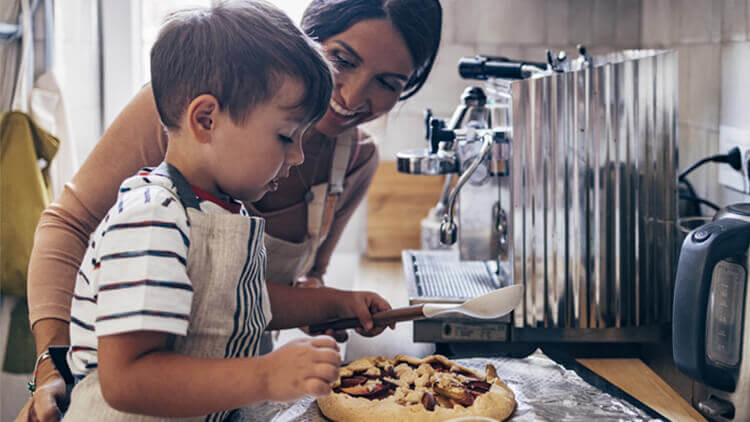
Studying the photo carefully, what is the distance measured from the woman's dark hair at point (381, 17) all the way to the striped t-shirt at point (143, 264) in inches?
17.8

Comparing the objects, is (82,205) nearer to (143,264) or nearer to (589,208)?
(143,264)

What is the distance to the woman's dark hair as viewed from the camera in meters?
1.01

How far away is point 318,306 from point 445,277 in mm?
334

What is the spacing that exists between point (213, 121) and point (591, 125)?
1.79 ft

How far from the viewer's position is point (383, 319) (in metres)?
0.93

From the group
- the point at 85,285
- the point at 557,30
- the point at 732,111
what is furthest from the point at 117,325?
the point at 557,30

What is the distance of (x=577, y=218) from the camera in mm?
987

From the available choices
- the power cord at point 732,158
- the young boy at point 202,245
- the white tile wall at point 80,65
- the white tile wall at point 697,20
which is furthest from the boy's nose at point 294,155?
the white tile wall at point 80,65

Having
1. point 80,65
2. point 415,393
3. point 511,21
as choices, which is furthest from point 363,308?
point 80,65

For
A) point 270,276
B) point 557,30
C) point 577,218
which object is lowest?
point 270,276

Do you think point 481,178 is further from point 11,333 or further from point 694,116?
point 11,333

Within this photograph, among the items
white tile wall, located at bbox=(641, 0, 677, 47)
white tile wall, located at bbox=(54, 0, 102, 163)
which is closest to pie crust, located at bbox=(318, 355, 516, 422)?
white tile wall, located at bbox=(641, 0, 677, 47)

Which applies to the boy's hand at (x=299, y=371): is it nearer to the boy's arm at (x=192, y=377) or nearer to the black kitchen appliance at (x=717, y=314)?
the boy's arm at (x=192, y=377)

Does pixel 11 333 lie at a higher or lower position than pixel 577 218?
lower
